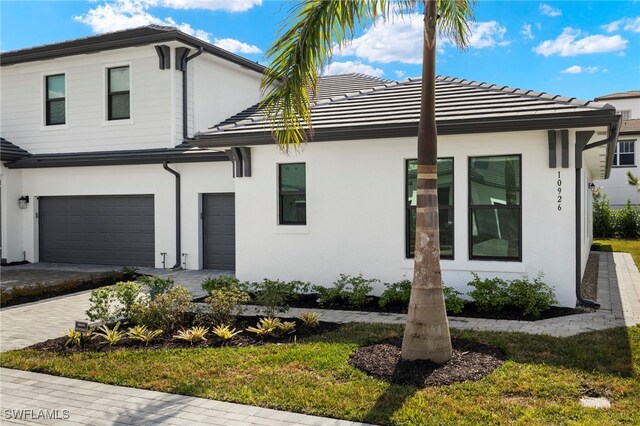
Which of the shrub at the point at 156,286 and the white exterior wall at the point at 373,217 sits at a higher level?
the white exterior wall at the point at 373,217

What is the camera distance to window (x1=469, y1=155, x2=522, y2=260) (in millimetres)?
9414

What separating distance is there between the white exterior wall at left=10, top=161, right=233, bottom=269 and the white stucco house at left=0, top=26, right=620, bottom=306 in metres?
0.04

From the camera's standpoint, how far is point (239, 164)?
11445 millimetres

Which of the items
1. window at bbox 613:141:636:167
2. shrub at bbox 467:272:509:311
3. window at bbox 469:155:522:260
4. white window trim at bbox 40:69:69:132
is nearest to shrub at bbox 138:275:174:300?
shrub at bbox 467:272:509:311

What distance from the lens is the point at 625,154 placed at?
31891mm

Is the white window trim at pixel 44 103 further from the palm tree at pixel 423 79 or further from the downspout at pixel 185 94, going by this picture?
the palm tree at pixel 423 79

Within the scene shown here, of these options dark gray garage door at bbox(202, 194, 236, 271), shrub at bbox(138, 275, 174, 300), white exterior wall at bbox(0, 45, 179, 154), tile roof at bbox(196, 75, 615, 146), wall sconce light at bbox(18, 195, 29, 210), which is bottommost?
shrub at bbox(138, 275, 174, 300)

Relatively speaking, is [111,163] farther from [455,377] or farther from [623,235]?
[623,235]

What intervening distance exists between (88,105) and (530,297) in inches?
550

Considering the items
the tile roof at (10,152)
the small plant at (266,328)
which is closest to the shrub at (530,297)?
the small plant at (266,328)

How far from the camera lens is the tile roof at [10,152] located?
54.0ft

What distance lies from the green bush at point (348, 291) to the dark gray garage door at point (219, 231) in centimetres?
509

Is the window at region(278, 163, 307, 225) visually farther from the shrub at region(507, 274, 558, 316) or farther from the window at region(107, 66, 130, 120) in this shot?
the window at region(107, 66, 130, 120)

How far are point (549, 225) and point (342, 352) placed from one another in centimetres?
461
